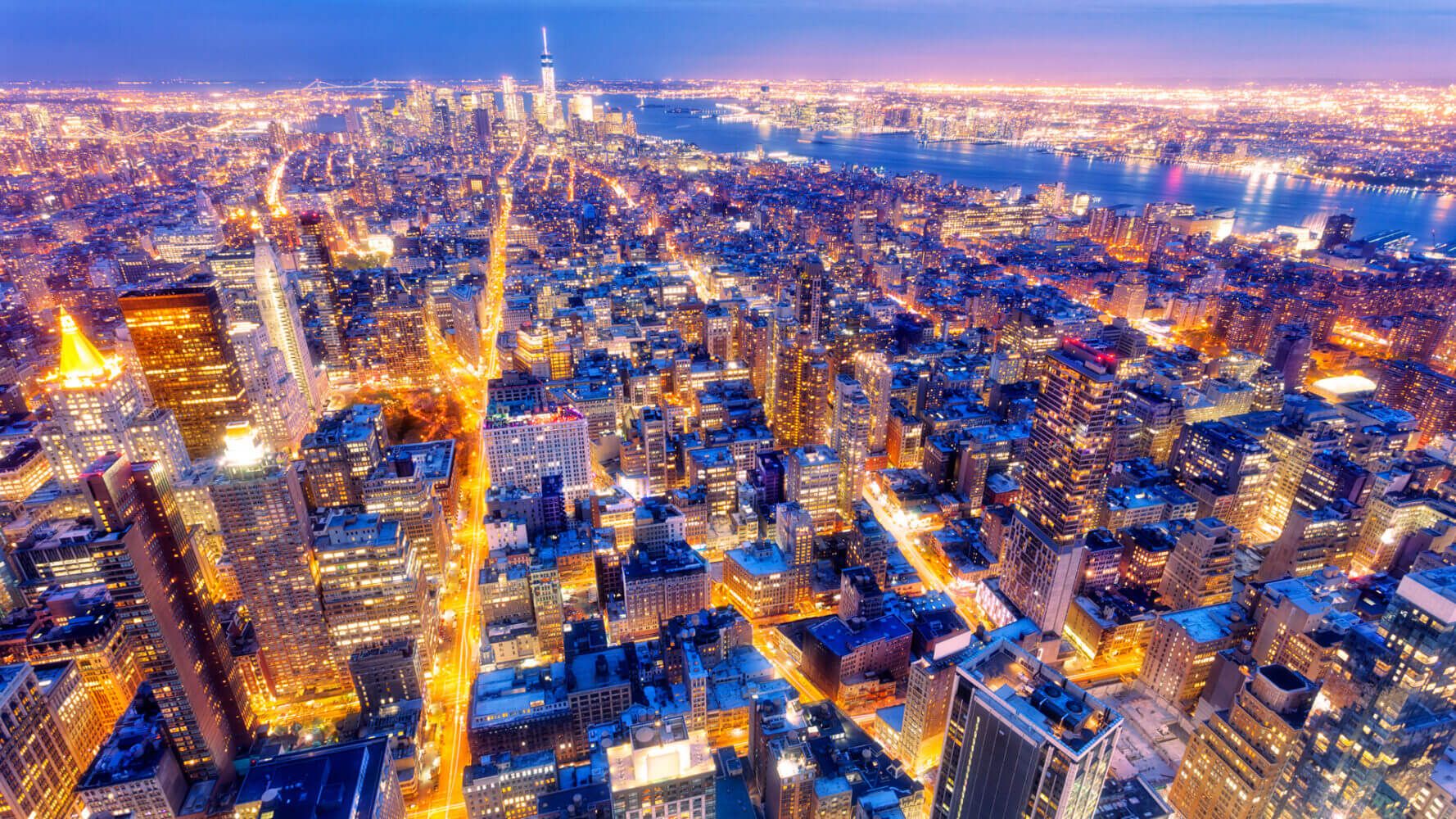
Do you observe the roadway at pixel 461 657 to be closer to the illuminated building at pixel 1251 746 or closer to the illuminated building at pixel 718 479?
the illuminated building at pixel 718 479

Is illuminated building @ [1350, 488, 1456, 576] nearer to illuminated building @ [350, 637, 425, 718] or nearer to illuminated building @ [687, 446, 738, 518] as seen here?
illuminated building @ [687, 446, 738, 518]

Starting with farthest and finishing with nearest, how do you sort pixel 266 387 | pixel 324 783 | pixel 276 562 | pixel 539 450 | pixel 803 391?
pixel 803 391 → pixel 266 387 → pixel 539 450 → pixel 276 562 → pixel 324 783

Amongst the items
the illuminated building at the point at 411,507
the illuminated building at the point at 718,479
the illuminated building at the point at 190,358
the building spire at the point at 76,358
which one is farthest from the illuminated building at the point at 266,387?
the illuminated building at the point at 718,479

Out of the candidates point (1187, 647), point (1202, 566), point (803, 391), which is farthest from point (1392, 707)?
point (803, 391)

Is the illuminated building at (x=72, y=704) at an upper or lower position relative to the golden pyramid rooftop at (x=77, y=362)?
lower

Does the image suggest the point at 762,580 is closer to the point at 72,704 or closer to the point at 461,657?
the point at 461,657

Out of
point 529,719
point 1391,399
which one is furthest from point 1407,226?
point 529,719
